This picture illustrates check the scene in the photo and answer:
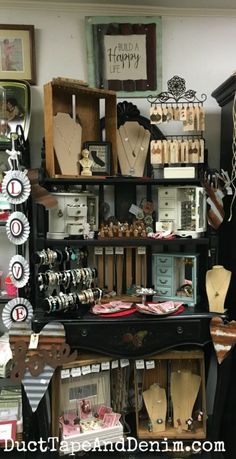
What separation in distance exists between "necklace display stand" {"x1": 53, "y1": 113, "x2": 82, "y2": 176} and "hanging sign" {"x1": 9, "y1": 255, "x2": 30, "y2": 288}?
0.47m

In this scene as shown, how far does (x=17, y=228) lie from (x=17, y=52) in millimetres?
974

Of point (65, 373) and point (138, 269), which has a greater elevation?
point (138, 269)

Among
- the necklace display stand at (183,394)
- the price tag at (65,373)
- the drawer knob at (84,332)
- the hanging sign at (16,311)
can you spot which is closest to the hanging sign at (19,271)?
the hanging sign at (16,311)

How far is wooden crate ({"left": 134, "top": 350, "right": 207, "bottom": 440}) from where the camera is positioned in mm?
2084

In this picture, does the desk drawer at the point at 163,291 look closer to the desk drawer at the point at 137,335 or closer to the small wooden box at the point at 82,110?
the desk drawer at the point at 137,335

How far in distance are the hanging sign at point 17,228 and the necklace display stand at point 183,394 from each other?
1.05 metres

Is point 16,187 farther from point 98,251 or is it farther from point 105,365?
point 105,365

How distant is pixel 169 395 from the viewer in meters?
2.19

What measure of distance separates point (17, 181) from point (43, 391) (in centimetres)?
95

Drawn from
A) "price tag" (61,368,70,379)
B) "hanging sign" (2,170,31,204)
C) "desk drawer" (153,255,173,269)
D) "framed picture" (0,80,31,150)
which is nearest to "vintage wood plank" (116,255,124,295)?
"desk drawer" (153,255,173,269)

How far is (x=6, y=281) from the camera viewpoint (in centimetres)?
217

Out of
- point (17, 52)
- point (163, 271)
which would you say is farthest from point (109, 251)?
point (17, 52)

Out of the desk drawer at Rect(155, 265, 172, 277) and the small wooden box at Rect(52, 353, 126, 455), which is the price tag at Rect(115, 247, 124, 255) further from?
the small wooden box at Rect(52, 353, 126, 455)

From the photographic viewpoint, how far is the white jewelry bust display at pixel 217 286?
79.0 inches
